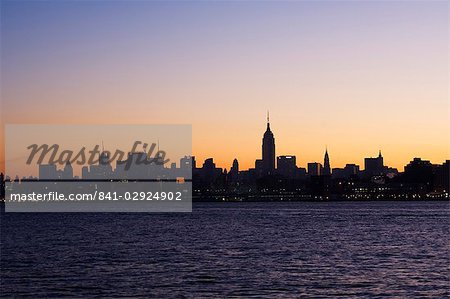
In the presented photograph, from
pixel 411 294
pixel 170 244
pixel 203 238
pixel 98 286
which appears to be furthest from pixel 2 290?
pixel 203 238

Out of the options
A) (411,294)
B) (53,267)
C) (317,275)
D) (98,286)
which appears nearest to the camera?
(411,294)

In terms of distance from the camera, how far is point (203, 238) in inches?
3246

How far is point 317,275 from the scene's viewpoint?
4778cm

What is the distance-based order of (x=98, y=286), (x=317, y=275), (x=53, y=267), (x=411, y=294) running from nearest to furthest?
(x=411, y=294)
(x=98, y=286)
(x=317, y=275)
(x=53, y=267)

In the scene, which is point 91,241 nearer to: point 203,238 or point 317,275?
point 203,238

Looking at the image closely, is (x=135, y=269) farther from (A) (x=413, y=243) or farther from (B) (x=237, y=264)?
(A) (x=413, y=243)

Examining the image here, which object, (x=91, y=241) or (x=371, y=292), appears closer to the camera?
(x=371, y=292)

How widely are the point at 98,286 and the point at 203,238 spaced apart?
132ft

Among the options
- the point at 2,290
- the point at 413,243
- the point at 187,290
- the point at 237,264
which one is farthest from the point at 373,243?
the point at 2,290

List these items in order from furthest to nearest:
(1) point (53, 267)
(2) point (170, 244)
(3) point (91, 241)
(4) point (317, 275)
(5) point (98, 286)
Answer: (3) point (91, 241) < (2) point (170, 244) < (1) point (53, 267) < (4) point (317, 275) < (5) point (98, 286)

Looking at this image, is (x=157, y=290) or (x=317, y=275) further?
(x=317, y=275)

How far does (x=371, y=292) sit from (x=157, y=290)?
11431mm

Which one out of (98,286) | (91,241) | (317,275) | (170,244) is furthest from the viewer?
(91,241)

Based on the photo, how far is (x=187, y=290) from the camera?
135 feet
